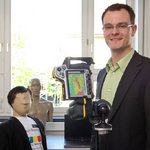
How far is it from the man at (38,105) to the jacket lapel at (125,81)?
4.88ft

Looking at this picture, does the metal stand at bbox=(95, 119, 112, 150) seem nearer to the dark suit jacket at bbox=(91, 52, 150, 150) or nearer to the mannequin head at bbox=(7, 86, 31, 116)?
the dark suit jacket at bbox=(91, 52, 150, 150)

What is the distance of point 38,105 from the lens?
8.74ft

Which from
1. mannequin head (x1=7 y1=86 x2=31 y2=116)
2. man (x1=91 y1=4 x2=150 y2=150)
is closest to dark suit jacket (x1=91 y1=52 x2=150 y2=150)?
man (x1=91 y1=4 x2=150 y2=150)

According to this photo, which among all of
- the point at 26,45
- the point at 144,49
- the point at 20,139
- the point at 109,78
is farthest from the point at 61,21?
the point at 109,78

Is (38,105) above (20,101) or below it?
below

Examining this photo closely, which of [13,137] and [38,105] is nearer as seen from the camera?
[13,137]

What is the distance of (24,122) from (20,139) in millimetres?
141

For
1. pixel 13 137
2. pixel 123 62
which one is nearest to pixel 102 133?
pixel 123 62

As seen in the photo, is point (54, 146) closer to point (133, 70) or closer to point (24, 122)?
point (24, 122)

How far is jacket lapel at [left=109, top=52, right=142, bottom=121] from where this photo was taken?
3.78ft

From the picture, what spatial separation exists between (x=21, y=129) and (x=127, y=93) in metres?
0.95

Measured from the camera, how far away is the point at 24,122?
1970 millimetres

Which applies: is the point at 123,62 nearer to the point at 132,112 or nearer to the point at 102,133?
the point at 132,112

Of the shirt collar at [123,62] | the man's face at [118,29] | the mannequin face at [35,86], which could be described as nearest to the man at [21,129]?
the mannequin face at [35,86]
